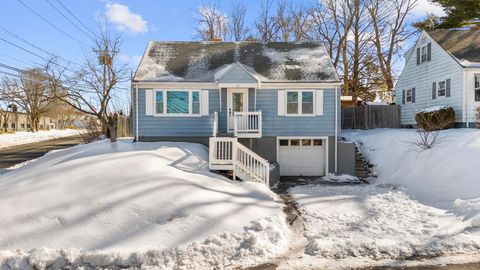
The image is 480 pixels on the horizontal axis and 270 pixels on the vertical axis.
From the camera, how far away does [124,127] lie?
74.7 feet

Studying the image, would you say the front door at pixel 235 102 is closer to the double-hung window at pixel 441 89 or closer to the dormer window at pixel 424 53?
the double-hung window at pixel 441 89

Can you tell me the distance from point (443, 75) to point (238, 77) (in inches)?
483

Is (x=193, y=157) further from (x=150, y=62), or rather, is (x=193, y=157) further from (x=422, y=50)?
(x=422, y=50)

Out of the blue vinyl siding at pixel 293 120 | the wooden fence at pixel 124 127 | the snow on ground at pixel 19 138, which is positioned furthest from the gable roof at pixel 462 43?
the snow on ground at pixel 19 138

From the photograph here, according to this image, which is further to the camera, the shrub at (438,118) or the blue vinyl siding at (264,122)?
the shrub at (438,118)

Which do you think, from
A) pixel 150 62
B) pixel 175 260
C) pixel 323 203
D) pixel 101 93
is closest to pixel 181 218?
pixel 175 260

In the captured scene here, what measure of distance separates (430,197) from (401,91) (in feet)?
49.6

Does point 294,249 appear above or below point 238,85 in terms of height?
below

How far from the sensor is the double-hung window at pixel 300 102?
14.0 m

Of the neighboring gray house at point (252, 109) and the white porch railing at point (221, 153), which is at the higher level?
the neighboring gray house at point (252, 109)

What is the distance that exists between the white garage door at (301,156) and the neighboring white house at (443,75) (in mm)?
8052

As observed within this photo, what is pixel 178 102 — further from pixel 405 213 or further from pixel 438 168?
pixel 438 168

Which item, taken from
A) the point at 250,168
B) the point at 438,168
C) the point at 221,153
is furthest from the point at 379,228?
the point at 221,153

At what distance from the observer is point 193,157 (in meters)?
11.4
